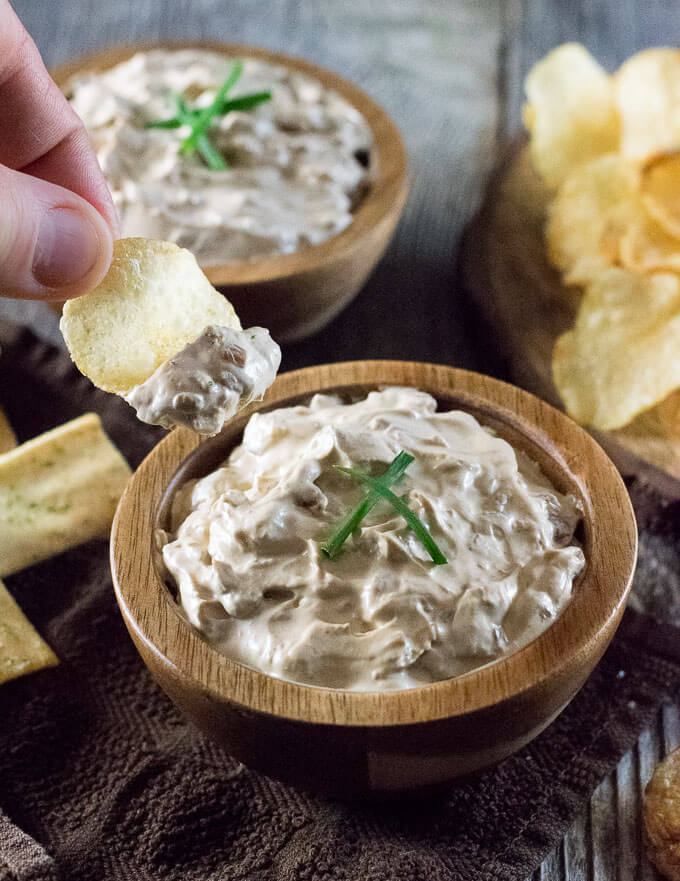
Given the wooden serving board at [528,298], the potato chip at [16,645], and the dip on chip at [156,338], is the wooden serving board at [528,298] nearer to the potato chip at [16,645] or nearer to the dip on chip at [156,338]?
the dip on chip at [156,338]

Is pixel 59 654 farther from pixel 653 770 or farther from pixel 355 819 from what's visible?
pixel 653 770

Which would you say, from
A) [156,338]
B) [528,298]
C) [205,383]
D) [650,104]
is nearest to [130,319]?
[156,338]

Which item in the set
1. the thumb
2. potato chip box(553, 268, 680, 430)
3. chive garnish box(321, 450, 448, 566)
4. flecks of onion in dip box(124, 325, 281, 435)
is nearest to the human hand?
the thumb

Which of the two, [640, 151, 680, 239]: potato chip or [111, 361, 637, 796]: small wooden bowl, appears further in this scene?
[640, 151, 680, 239]: potato chip

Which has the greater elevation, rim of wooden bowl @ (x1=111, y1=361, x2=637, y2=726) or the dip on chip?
the dip on chip

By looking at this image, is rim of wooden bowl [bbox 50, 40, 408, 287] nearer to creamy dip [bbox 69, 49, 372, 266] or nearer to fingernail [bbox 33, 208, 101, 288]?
creamy dip [bbox 69, 49, 372, 266]

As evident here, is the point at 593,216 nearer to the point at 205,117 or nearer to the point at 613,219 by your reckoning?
the point at 613,219
